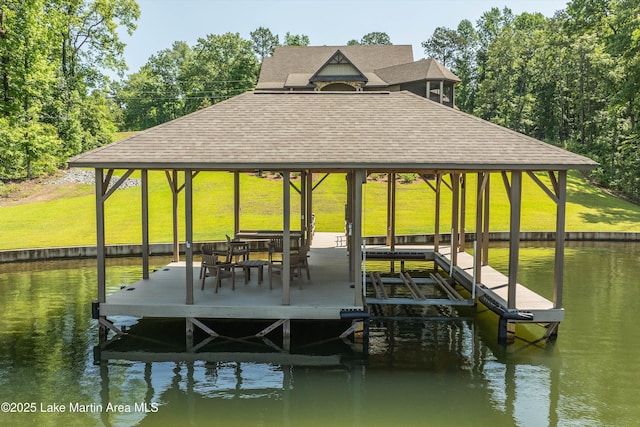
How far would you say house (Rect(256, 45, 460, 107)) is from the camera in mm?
40844

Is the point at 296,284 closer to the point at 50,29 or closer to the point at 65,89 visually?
the point at 50,29

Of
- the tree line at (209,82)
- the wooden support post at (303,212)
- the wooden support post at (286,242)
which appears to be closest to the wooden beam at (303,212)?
the wooden support post at (303,212)

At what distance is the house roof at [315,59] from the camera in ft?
155

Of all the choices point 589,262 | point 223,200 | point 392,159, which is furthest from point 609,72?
point 392,159

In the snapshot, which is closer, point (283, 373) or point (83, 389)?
point (83, 389)

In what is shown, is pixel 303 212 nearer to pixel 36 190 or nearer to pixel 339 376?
pixel 339 376

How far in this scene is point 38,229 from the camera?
25.4m

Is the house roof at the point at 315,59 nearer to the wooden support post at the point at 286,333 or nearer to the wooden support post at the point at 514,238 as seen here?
the wooden support post at the point at 514,238

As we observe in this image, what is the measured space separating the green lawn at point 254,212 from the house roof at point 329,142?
41.4 feet

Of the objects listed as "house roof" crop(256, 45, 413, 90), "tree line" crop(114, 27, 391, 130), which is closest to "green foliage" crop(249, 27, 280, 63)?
"tree line" crop(114, 27, 391, 130)

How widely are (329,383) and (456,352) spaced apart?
9.59 feet

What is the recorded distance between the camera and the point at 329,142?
37.1 ft

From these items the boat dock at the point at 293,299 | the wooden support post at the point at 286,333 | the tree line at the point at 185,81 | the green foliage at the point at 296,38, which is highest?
the green foliage at the point at 296,38

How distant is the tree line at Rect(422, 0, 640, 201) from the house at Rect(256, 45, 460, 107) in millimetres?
11623
